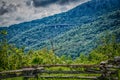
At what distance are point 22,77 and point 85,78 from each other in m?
5.60

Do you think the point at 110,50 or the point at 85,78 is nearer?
the point at 85,78

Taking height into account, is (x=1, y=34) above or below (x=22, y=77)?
above

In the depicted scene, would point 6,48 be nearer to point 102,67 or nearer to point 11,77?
point 11,77

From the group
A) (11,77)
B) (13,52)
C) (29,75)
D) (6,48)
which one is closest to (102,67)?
(29,75)

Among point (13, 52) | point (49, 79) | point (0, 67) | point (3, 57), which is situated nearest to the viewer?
point (49, 79)

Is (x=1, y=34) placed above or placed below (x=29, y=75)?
above

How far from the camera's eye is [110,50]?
167 ft

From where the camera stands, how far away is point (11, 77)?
23.3 m

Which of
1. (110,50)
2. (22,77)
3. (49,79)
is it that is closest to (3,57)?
(22,77)

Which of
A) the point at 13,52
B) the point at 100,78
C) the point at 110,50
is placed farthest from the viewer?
the point at 110,50

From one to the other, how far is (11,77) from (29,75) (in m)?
1.68

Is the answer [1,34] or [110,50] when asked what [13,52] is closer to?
[1,34]

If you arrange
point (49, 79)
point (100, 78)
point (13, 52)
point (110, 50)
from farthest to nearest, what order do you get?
point (110, 50) < point (13, 52) < point (49, 79) < point (100, 78)

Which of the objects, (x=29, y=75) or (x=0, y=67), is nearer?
(x=29, y=75)
